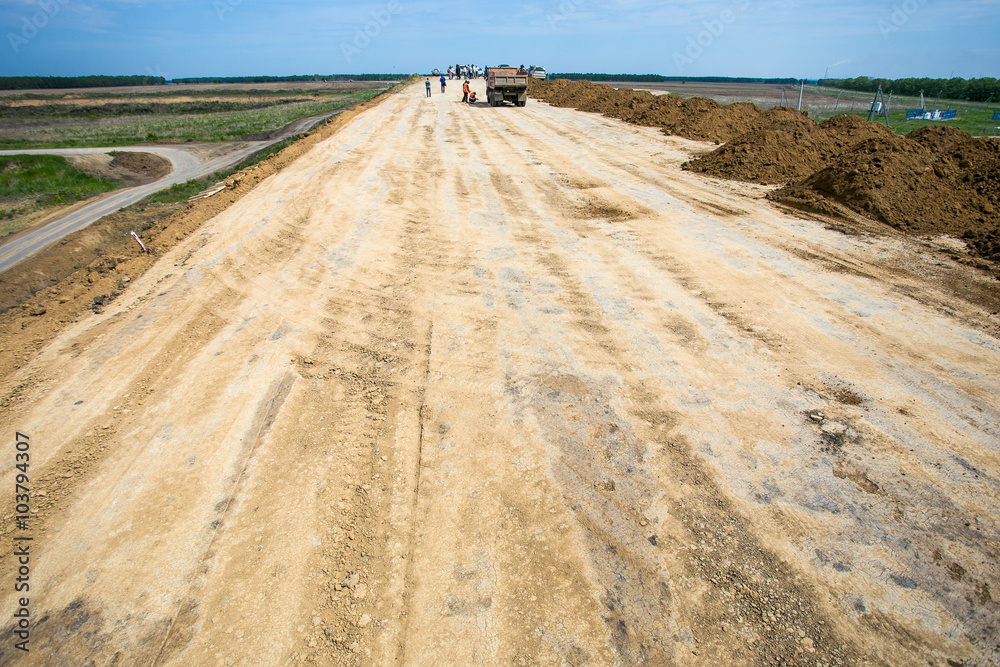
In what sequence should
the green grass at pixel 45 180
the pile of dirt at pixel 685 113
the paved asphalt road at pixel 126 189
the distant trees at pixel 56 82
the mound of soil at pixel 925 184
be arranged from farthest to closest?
the distant trees at pixel 56 82 → the green grass at pixel 45 180 → the pile of dirt at pixel 685 113 → the paved asphalt road at pixel 126 189 → the mound of soil at pixel 925 184

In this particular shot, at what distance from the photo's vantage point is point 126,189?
21.4 meters

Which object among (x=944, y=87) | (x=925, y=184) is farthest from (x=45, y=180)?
(x=944, y=87)

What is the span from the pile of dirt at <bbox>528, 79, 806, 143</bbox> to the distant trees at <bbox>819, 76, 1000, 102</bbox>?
66.8 feet

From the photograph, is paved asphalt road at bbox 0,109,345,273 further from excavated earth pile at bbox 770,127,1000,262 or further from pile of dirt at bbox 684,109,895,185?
excavated earth pile at bbox 770,127,1000,262

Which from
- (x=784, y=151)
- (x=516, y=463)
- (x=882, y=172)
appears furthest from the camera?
(x=784, y=151)

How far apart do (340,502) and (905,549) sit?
163 inches

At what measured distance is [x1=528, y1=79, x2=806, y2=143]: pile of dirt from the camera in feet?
59.4

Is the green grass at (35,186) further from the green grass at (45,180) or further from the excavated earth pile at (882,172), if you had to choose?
the excavated earth pile at (882,172)

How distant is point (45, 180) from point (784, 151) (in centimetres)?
3116

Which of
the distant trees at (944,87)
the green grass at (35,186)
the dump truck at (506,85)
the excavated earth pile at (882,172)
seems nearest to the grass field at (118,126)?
the green grass at (35,186)

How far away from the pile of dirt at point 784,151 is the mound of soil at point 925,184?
2134 millimetres

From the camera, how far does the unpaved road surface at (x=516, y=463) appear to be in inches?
112

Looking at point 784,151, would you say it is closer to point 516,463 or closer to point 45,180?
point 516,463

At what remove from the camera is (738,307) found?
20.5 ft
